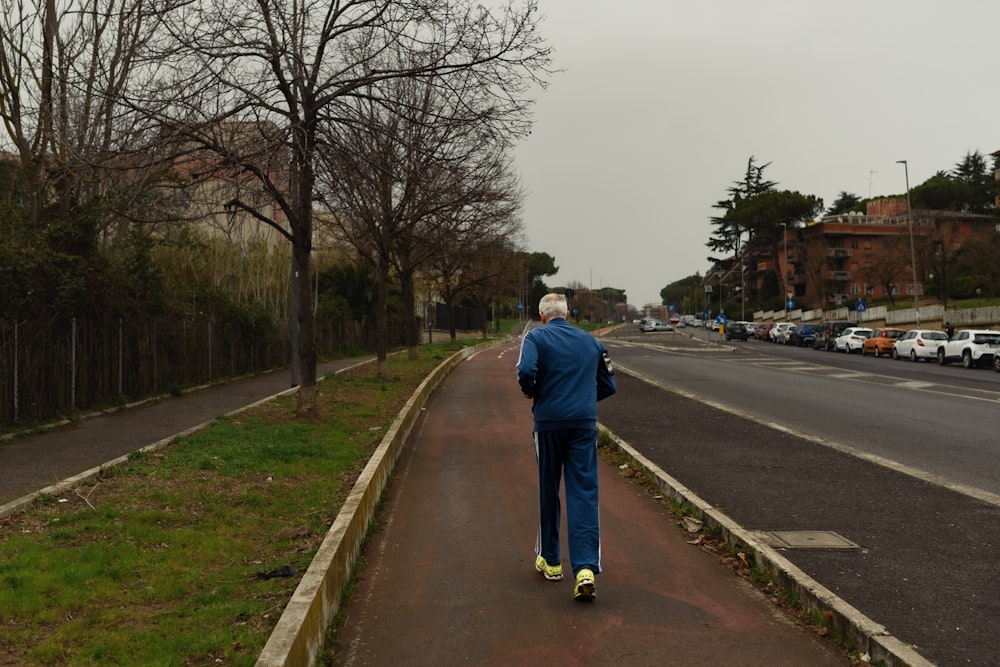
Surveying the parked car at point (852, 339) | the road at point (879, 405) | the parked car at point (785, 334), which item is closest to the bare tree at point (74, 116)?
the road at point (879, 405)

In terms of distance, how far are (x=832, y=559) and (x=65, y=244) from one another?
13.1m

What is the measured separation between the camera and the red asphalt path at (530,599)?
14.4 ft

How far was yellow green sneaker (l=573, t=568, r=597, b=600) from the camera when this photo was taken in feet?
16.7

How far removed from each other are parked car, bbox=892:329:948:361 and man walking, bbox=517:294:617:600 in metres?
35.1

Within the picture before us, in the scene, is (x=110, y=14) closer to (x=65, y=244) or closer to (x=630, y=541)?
(x=65, y=244)

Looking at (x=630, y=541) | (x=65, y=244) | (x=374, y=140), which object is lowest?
(x=630, y=541)

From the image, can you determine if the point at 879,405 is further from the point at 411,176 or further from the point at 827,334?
the point at 827,334

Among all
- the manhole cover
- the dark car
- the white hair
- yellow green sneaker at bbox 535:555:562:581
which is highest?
the white hair

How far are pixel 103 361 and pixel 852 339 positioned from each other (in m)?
41.4

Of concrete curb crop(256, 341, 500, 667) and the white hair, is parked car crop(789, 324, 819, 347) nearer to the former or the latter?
concrete curb crop(256, 341, 500, 667)

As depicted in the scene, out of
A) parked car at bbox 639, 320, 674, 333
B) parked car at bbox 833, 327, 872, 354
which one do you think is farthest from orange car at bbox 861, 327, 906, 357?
parked car at bbox 639, 320, 674, 333

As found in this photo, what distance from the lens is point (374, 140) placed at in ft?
40.5

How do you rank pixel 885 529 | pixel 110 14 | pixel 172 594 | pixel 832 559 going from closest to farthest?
pixel 172 594 < pixel 832 559 < pixel 885 529 < pixel 110 14

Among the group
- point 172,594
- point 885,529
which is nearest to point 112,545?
point 172,594
